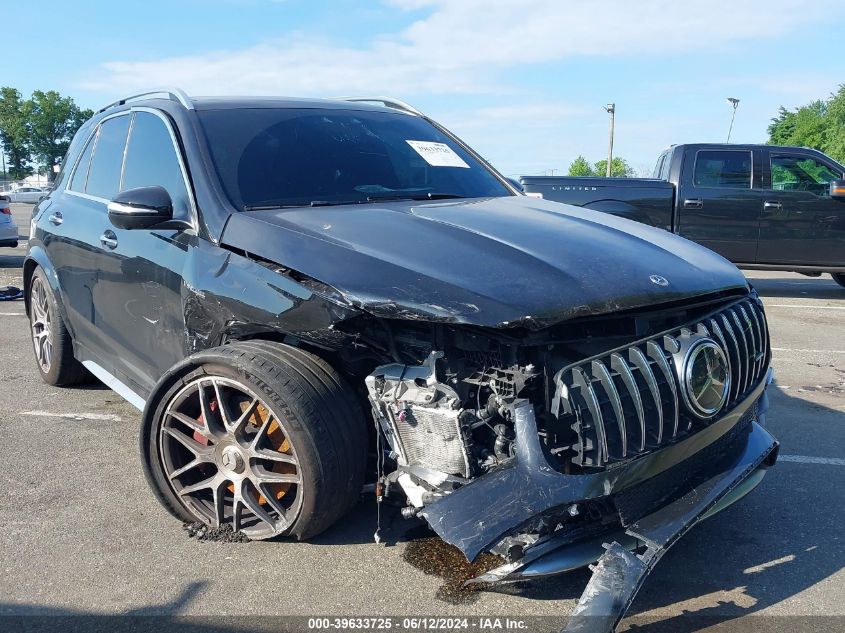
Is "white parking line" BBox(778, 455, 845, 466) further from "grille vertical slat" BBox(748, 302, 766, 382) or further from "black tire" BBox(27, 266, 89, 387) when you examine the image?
"black tire" BBox(27, 266, 89, 387)

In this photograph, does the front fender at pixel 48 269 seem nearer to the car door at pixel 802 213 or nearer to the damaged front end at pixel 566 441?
the damaged front end at pixel 566 441

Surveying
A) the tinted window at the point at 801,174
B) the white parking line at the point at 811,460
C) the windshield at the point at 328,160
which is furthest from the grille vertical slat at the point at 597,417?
the tinted window at the point at 801,174

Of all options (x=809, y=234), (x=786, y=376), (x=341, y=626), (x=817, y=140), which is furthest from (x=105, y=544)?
(x=817, y=140)

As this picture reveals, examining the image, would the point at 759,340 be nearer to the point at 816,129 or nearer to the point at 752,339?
the point at 752,339

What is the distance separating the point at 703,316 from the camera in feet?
9.71

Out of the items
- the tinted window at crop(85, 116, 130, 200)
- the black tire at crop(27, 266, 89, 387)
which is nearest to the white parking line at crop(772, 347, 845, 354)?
the tinted window at crop(85, 116, 130, 200)

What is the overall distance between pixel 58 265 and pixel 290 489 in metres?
2.66

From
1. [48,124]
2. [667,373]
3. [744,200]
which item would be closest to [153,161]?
[667,373]

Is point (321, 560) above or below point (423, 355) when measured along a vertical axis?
below

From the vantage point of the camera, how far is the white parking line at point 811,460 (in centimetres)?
420

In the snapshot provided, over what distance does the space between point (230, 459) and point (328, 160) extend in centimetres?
157

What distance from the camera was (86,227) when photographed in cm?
443

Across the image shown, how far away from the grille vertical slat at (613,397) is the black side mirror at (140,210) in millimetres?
2006

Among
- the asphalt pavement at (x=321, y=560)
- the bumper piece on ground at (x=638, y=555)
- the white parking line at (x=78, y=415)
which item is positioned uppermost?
the bumper piece on ground at (x=638, y=555)
